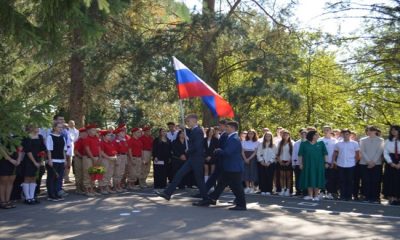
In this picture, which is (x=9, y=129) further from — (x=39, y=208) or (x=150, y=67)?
(x=150, y=67)

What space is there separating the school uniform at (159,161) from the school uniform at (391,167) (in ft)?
20.4

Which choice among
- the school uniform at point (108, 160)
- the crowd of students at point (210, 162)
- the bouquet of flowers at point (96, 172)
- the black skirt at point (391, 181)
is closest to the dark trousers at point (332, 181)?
the crowd of students at point (210, 162)

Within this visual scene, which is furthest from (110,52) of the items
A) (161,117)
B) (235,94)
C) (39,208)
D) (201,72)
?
(161,117)

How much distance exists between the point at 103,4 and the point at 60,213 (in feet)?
19.6

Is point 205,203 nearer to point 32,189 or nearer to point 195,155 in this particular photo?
point 195,155

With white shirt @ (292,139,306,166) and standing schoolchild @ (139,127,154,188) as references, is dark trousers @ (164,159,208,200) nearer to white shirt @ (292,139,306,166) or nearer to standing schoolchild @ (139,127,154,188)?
white shirt @ (292,139,306,166)

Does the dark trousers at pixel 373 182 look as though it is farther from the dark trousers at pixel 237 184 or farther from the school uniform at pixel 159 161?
the school uniform at pixel 159 161

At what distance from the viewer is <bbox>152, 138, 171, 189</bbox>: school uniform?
15.0 meters

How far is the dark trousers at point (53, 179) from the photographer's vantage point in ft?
40.2

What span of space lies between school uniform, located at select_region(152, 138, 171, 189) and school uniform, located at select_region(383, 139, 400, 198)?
622 cm

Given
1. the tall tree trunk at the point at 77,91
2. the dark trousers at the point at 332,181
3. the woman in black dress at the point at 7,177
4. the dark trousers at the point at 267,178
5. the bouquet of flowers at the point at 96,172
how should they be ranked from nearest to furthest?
1. the woman in black dress at the point at 7,177
2. the bouquet of flowers at the point at 96,172
3. the dark trousers at the point at 332,181
4. the dark trousers at the point at 267,178
5. the tall tree trunk at the point at 77,91

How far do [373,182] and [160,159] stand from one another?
602cm

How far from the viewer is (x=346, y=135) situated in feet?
43.5

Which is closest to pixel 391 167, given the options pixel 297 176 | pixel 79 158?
pixel 297 176
